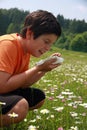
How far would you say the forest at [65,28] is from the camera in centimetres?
11867

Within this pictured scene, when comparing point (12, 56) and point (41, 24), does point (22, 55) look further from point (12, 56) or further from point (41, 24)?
point (41, 24)

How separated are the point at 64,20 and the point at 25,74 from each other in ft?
525

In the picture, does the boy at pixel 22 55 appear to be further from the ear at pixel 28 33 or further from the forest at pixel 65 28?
the forest at pixel 65 28

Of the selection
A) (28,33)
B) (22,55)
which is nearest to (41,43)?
(28,33)

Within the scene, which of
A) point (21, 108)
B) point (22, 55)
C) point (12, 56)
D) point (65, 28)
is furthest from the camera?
point (65, 28)

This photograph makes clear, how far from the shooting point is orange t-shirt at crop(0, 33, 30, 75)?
4102 millimetres

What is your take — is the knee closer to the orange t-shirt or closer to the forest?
the orange t-shirt

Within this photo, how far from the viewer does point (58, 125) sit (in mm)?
4684

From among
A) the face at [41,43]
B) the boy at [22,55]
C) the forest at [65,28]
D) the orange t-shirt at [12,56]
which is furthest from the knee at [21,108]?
the forest at [65,28]

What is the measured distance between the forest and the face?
102m

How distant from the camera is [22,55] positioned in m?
4.41

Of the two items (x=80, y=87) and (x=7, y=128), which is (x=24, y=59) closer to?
(x=7, y=128)

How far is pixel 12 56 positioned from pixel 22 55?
0.23 meters

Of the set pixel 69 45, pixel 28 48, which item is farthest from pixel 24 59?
pixel 69 45
